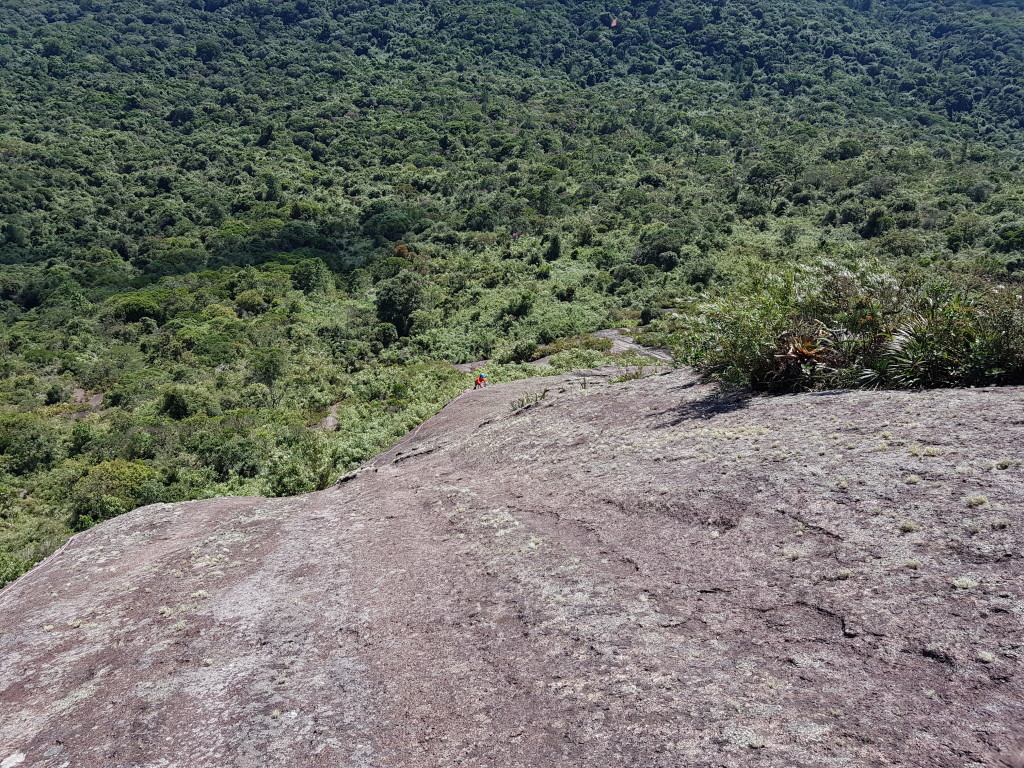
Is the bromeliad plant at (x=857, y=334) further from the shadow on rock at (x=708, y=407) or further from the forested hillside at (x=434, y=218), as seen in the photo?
the shadow on rock at (x=708, y=407)

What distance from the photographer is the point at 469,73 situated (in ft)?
555

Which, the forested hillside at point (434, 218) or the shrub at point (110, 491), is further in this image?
the shrub at point (110, 491)

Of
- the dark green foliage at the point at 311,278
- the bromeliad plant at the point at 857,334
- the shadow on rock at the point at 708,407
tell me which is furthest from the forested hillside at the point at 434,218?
the shadow on rock at the point at 708,407

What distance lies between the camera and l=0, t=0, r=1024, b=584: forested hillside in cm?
1988

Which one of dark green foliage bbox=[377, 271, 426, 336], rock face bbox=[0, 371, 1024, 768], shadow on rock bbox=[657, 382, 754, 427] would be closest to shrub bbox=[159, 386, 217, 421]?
dark green foliage bbox=[377, 271, 426, 336]

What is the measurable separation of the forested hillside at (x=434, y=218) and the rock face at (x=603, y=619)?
3.56m

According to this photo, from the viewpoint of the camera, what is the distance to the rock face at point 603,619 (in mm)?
4473

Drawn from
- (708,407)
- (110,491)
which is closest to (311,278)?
(110,491)

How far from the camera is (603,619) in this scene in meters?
6.01

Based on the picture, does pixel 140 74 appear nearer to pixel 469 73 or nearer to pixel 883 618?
pixel 469 73

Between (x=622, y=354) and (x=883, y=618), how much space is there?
→ 2920cm

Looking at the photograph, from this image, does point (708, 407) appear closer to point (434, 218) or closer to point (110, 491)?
point (110, 491)

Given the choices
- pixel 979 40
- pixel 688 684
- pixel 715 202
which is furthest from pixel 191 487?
pixel 979 40

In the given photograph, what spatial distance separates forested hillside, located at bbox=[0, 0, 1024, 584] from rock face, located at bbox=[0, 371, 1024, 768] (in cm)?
356
